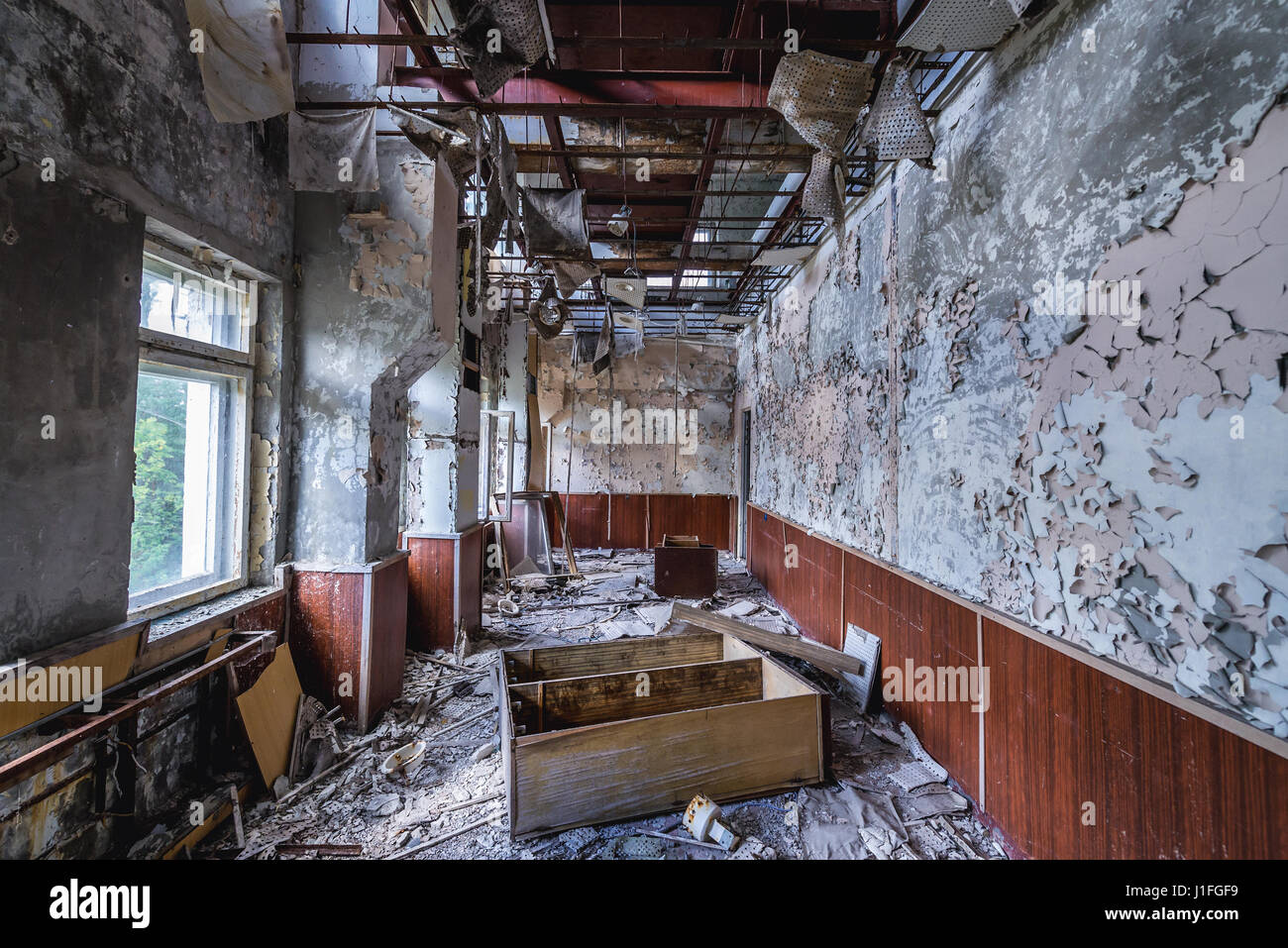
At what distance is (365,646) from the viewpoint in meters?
3.24

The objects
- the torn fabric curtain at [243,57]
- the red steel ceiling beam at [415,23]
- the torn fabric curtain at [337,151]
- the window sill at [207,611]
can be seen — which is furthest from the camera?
the torn fabric curtain at [337,151]

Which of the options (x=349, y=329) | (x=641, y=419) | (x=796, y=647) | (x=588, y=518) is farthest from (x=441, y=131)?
(x=588, y=518)

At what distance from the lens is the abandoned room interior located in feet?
5.17

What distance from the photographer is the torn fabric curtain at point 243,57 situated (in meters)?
2.04

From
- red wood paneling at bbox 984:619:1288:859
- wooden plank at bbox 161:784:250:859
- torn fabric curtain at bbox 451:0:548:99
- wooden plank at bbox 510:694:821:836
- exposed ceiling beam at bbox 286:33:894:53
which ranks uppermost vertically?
exposed ceiling beam at bbox 286:33:894:53

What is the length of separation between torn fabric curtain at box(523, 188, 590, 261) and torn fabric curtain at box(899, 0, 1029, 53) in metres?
2.34

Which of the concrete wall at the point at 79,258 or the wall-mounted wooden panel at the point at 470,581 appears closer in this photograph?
the concrete wall at the point at 79,258

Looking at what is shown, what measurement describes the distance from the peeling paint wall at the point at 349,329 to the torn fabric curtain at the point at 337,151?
1.18 feet

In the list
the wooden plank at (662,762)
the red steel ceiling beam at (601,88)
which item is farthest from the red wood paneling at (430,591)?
the red steel ceiling beam at (601,88)

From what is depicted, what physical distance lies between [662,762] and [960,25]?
347 centimetres

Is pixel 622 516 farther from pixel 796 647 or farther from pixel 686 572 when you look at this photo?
pixel 796 647

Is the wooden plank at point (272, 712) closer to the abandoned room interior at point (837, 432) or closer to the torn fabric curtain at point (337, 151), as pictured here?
the abandoned room interior at point (837, 432)

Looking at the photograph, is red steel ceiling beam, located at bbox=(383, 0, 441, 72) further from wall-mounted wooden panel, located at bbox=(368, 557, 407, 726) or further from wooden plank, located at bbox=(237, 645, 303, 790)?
wooden plank, located at bbox=(237, 645, 303, 790)

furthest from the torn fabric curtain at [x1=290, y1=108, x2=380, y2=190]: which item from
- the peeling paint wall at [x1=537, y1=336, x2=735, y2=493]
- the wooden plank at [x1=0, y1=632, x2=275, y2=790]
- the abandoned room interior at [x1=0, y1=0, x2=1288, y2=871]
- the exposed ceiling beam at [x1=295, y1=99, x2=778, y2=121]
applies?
the peeling paint wall at [x1=537, y1=336, x2=735, y2=493]
